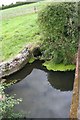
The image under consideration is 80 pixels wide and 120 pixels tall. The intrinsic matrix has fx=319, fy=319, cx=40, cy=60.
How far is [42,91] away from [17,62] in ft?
10.3

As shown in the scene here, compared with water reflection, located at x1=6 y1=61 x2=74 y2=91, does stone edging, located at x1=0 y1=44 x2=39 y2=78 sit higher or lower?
higher

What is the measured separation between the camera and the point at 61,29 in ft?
54.6

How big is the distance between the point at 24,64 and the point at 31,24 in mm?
6395

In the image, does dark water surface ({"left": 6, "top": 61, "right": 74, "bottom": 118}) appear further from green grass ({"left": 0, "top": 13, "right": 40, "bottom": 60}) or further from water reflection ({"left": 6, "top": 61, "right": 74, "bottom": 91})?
green grass ({"left": 0, "top": 13, "right": 40, "bottom": 60})

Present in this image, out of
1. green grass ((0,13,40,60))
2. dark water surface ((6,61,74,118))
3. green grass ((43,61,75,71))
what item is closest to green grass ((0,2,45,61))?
green grass ((0,13,40,60))

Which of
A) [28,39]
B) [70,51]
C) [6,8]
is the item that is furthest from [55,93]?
[6,8]

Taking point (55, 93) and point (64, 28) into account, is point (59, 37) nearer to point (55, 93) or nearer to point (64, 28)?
point (64, 28)

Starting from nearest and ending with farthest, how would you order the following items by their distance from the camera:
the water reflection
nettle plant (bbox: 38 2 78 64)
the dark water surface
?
the dark water surface, the water reflection, nettle plant (bbox: 38 2 78 64)

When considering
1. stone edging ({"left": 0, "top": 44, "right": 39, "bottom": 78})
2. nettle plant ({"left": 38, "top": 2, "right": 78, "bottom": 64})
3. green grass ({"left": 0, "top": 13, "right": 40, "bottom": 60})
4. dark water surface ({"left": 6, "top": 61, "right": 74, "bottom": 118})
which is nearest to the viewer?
dark water surface ({"left": 6, "top": 61, "right": 74, "bottom": 118})

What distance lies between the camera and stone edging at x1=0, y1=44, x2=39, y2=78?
15987mm

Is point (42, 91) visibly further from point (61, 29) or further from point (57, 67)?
point (61, 29)

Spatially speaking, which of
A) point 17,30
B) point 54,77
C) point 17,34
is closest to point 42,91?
point 54,77

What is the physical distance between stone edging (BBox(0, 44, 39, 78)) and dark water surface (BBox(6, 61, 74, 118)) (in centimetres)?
26

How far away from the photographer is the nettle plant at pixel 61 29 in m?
16.2
